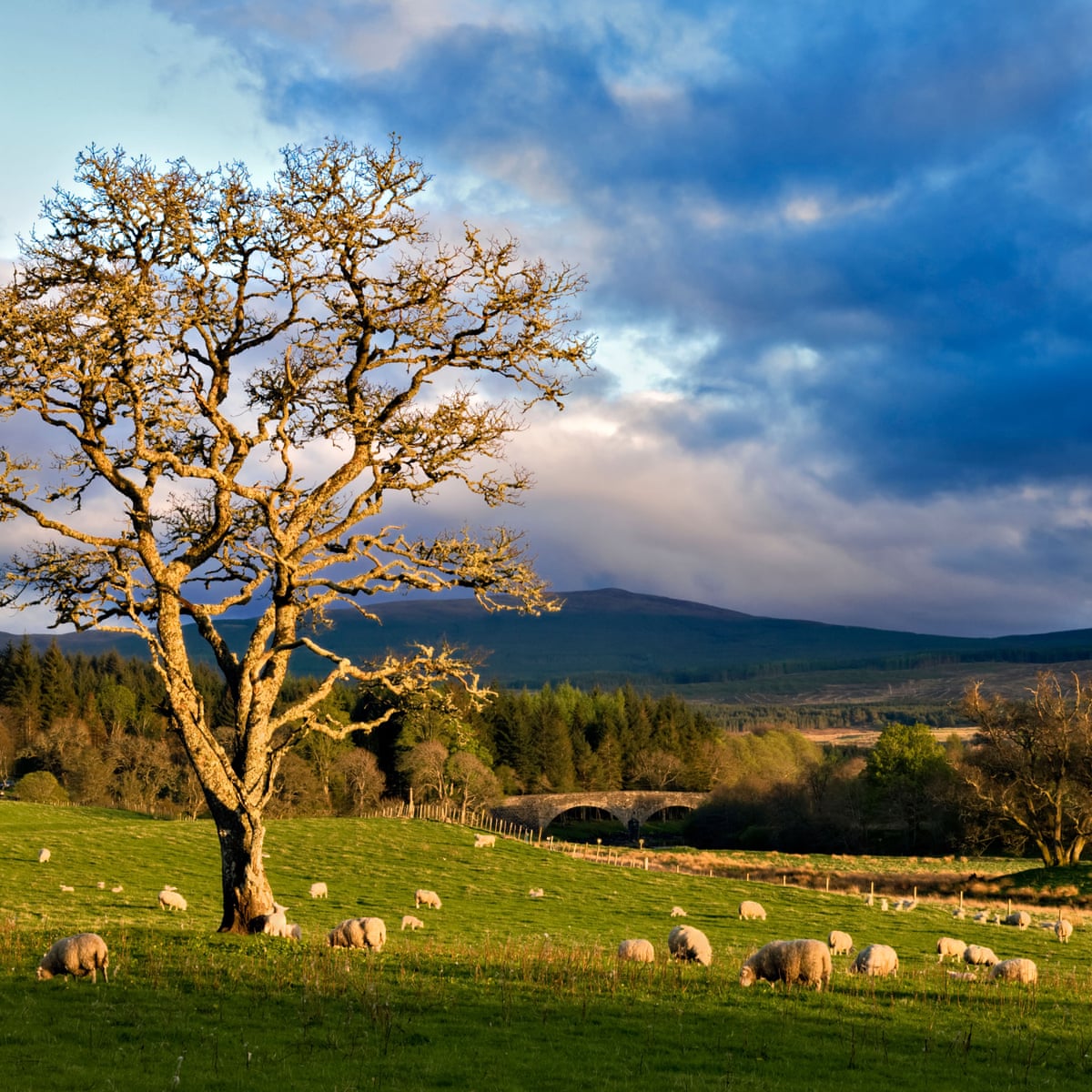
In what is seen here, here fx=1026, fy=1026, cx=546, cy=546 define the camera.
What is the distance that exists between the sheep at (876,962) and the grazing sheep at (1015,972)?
2.33 meters

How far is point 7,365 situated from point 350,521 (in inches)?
326

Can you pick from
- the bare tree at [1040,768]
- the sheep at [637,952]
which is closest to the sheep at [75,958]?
the sheep at [637,952]

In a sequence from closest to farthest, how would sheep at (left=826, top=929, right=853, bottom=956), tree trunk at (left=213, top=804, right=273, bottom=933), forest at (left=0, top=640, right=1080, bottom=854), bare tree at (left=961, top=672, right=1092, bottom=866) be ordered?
tree trunk at (left=213, top=804, right=273, bottom=933) < sheep at (left=826, top=929, right=853, bottom=956) < bare tree at (left=961, top=672, right=1092, bottom=866) < forest at (left=0, top=640, right=1080, bottom=854)

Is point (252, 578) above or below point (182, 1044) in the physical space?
above

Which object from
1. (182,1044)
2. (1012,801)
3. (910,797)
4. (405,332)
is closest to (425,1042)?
(182,1044)

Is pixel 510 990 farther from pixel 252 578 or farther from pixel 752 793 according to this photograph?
pixel 752 793

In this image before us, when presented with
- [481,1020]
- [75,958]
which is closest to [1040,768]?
[481,1020]

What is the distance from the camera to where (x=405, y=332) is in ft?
82.7

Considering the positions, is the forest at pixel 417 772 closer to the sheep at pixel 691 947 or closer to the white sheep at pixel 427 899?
the white sheep at pixel 427 899

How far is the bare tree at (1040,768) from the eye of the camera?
67688 mm

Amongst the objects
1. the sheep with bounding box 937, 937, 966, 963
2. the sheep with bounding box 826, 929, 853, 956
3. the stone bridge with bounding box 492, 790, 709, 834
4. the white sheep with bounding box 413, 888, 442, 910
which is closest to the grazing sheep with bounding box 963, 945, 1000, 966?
the sheep with bounding box 937, 937, 966, 963

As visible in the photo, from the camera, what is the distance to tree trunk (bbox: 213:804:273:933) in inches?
906

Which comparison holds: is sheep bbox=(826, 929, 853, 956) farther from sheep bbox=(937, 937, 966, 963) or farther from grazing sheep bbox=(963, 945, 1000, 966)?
grazing sheep bbox=(963, 945, 1000, 966)

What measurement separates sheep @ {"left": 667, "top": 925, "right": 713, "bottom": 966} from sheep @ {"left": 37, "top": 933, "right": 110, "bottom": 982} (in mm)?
13928
